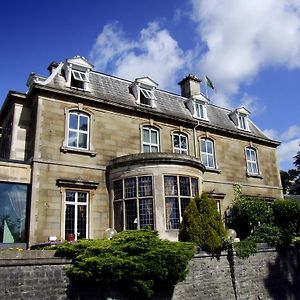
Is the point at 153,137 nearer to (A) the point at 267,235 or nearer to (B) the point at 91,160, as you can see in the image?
(B) the point at 91,160

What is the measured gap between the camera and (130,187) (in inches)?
668

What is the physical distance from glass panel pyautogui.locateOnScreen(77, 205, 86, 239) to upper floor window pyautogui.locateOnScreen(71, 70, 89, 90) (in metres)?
6.62

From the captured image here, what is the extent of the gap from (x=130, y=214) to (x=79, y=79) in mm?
7869

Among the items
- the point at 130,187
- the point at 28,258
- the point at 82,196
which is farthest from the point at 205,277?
the point at 82,196

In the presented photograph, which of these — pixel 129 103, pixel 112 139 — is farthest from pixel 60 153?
pixel 129 103

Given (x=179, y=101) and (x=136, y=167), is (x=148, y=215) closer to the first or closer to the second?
(x=136, y=167)

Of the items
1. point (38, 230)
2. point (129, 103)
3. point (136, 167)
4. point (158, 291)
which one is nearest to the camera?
point (158, 291)

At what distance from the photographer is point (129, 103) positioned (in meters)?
20.4

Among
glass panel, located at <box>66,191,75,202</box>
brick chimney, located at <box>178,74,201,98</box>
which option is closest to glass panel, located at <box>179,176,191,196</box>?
glass panel, located at <box>66,191,75,202</box>

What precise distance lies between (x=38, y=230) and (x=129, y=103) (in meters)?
8.87

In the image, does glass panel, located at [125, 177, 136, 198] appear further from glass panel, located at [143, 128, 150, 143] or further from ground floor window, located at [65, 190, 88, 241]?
glass panel, located at [143, 128, 150, 143]

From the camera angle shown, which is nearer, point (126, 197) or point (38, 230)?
point (38, 230)

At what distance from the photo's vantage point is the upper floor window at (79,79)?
1895cm

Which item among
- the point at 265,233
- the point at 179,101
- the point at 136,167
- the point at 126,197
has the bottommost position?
the point at 265,233
